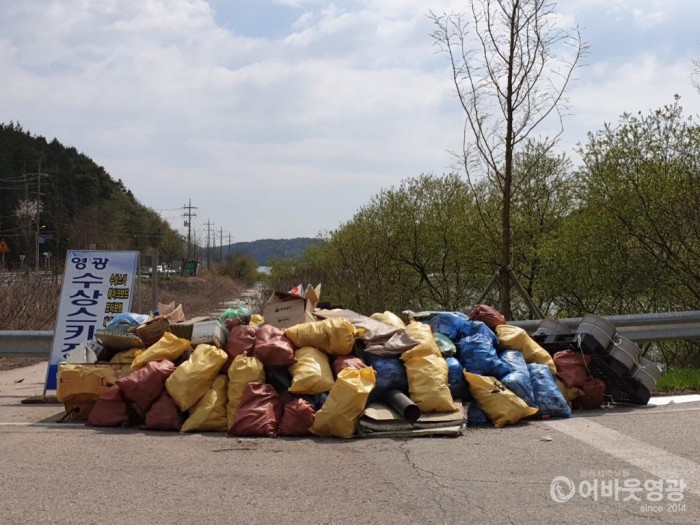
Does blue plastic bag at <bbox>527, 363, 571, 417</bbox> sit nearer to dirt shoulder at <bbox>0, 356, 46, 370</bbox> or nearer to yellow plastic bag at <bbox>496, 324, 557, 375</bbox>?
yellow plastic bag at <bbox>496, 324, 557, 375</bbox>

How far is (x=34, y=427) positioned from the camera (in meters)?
7.32

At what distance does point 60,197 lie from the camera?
7194cm

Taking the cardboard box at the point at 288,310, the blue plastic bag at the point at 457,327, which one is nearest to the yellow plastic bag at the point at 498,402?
the blue plastic bag at the point at 457,327

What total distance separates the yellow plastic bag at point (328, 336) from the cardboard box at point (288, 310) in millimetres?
688

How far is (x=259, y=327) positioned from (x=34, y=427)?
8.21ft

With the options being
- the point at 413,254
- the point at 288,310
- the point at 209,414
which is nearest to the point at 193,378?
the point at 209,414

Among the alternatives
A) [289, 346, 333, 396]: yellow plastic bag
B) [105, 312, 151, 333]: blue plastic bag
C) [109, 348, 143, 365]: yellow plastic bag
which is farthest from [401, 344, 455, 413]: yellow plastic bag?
[105, 312, 151, 333]: blue plastic bag

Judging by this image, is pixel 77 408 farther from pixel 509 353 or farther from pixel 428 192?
pixel 428 192

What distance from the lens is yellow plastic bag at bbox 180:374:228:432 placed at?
7.06m

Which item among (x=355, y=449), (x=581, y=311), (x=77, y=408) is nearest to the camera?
(x=355, y=449)

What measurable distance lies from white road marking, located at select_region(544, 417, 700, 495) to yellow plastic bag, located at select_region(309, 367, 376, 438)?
1905 millimetres

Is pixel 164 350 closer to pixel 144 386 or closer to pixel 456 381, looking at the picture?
pixel 144 386

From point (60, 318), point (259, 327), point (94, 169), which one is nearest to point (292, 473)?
point (259, 327)

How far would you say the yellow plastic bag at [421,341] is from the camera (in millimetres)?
7480
